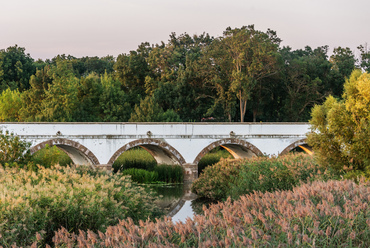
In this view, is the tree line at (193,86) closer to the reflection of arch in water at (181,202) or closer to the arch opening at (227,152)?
the arch opening at (227,152)

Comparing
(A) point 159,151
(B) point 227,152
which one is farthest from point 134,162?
(B) point 227,152

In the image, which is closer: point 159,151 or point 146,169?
point 146,169

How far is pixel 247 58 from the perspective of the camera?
3416cm

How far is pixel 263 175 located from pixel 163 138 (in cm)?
974

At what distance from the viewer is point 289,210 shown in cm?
616

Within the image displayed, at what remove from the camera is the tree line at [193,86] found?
33.4m

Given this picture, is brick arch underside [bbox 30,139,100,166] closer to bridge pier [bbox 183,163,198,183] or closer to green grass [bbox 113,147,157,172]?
green grass [bbox 113,147,157,172]

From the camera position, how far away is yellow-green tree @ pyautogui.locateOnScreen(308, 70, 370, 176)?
11.5 meters

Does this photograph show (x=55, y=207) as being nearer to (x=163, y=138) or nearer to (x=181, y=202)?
(x=181, y=202)

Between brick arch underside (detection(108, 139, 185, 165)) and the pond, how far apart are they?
161cm

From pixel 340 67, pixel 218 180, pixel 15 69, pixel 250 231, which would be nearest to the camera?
pixel 250 231

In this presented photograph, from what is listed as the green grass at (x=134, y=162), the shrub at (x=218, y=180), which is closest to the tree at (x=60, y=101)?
the green grass at (x=134, y=162)

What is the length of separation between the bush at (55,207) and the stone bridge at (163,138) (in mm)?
10490

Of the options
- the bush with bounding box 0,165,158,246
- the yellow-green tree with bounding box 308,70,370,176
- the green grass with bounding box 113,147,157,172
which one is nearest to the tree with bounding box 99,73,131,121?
the green grass with bounding box 113,147,157,172
